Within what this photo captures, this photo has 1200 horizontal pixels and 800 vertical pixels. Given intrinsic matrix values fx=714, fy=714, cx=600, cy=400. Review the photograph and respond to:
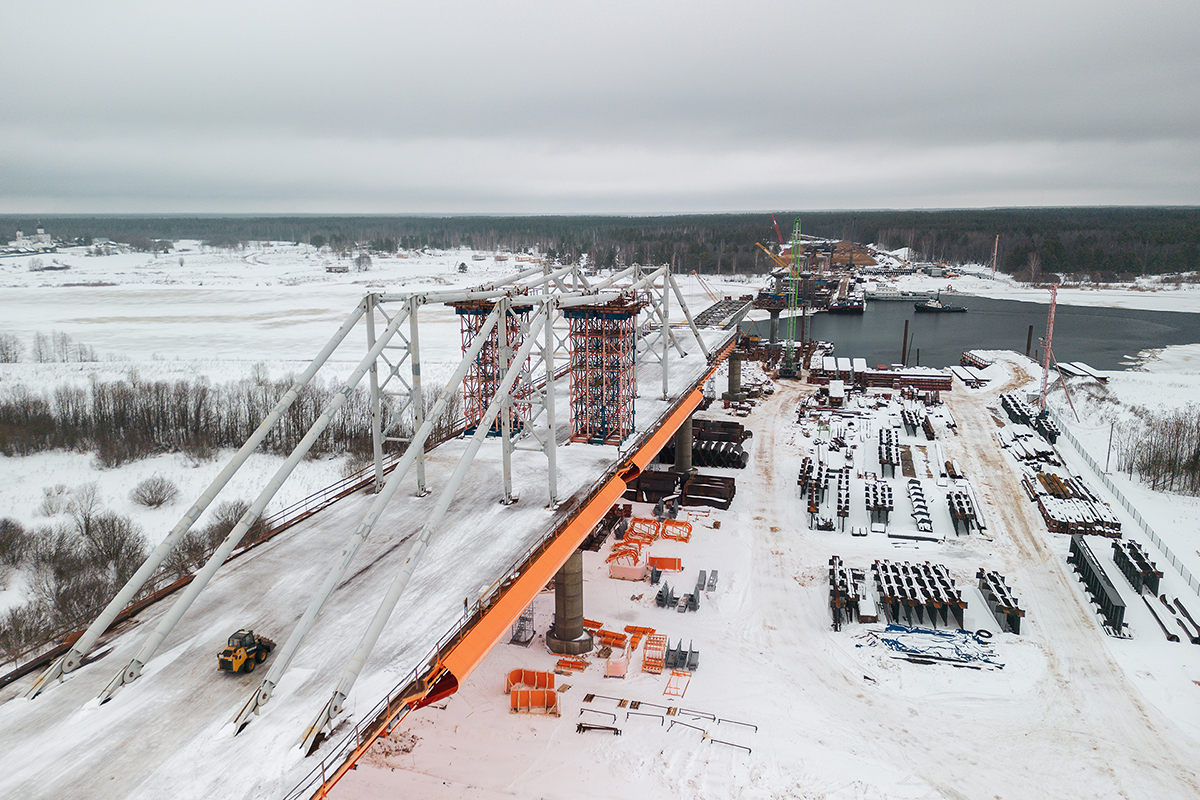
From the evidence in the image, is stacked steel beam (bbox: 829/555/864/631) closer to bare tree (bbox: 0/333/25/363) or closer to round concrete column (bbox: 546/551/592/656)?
round concrete column (bbox: 546/551/592/656)

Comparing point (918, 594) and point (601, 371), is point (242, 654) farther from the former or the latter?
point (918, 594)

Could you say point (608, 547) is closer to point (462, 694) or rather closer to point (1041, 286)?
point (462, 694)

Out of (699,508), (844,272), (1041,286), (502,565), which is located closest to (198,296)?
(699,508)

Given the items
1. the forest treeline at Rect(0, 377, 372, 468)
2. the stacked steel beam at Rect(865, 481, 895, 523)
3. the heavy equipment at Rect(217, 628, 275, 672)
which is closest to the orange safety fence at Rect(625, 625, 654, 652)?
the heavy equipment at Rect(217, 628, 275, 672)

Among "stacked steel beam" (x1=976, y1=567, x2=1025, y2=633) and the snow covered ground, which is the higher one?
"stacked steel beam" (x1=976, y1=567, x2=1025, y2=633)

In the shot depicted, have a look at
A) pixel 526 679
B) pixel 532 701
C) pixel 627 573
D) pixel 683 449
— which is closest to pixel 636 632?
pixel 627 573

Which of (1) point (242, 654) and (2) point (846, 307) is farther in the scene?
(2) point (846, 307)
